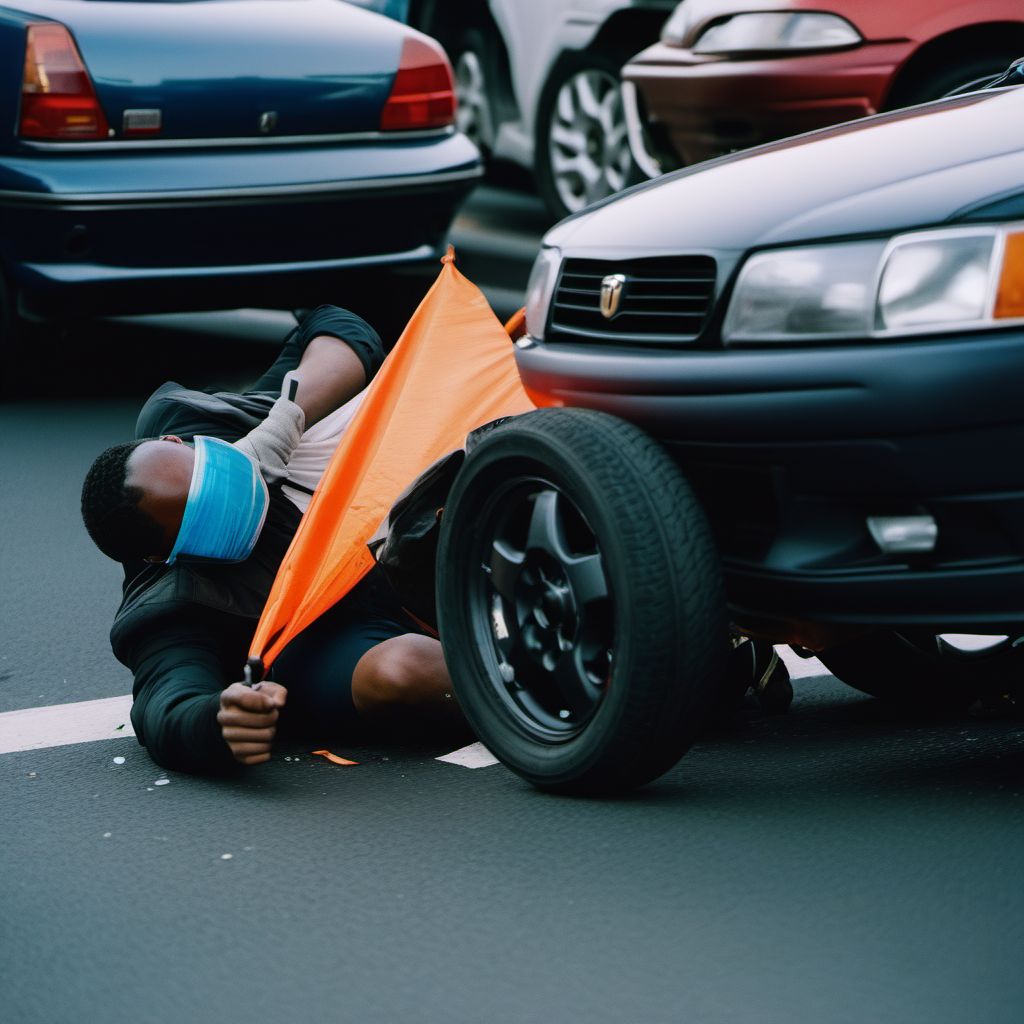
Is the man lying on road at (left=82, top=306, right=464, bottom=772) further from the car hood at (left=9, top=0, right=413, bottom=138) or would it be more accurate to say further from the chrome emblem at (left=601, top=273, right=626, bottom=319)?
the car hood at (left=9, top=0, right=413, bottom=138)

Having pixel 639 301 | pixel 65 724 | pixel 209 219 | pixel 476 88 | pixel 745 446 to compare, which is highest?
pixel 639 301

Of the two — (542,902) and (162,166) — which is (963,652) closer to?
(542,902)

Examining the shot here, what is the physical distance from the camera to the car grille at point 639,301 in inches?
132

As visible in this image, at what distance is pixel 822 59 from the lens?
6.89 m

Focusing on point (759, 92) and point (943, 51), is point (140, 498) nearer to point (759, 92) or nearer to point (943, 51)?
point (759, 92)

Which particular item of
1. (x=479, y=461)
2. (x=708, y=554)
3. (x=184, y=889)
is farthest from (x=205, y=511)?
(x=708, y=554)

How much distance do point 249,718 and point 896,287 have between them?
1409 mm

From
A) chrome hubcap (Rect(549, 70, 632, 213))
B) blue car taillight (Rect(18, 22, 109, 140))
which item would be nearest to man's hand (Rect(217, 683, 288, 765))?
blue car taillight (Rect(18, 22, 109, 140))

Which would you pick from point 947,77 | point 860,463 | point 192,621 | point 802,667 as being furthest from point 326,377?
point 947,77

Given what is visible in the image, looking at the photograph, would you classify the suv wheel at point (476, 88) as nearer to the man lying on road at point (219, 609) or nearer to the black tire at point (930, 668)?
the man lying on road at point (219, 609)

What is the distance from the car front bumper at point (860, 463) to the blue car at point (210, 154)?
3.65m

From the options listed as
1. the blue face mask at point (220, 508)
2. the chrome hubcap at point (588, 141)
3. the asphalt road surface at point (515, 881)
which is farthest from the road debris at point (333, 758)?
the chrome hubcap at point (588, 141)

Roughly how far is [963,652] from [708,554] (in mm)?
1064

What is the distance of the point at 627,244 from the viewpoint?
3527 mm
